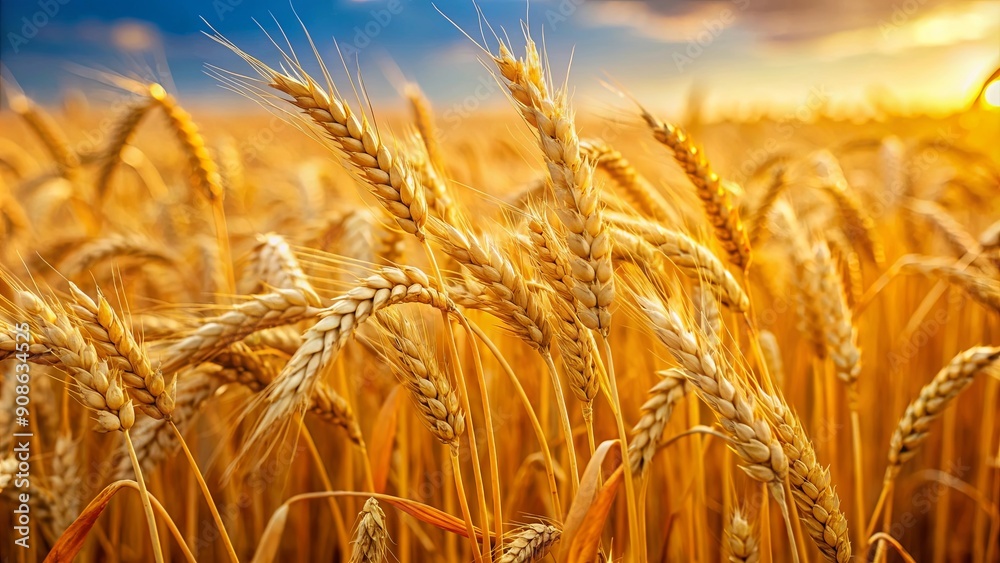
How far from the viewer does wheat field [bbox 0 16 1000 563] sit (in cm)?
93

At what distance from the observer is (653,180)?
15.6 feet

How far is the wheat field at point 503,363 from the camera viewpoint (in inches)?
36.6

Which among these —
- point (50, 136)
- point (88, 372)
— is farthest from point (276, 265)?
point (50, 136)

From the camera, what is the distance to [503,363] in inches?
41.1

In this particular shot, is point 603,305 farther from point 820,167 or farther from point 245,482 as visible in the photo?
point 820,167

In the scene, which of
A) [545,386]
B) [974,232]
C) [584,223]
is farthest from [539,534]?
[974,232]

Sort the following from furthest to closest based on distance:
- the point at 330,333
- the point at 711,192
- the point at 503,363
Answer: the point at 711,192, the point at 503,363, the point at 330,333

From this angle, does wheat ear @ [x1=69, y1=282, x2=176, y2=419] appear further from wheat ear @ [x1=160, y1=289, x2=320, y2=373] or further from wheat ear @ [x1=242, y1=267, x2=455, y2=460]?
wheat ear @ [x1=242, y1=267, x2=455, y2=460]

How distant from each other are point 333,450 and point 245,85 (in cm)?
151

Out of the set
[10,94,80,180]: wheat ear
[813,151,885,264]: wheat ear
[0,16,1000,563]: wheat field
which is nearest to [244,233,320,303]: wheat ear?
[0,16,1000,563]: wheat field

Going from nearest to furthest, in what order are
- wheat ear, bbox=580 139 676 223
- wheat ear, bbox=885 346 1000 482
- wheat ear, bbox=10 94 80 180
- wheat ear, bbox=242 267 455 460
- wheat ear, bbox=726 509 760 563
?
wheat ear, bbox=242 267 455 460 < wheat ear, bbox=726 509 760 563 < wheat ear, bbox=885 346 1000 482 < wheat ear, bbox=580 139 676 223 < wheat ear, bbox=10 94 80 180

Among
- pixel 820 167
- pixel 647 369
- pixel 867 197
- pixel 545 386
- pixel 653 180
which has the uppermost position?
pixel 653 180

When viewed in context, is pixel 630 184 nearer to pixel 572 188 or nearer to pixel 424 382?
pixel 572 188

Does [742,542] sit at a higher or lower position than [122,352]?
lower
